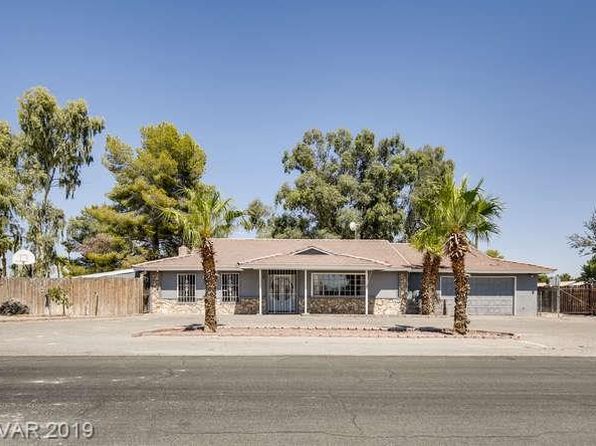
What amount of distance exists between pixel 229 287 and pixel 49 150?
1842cm

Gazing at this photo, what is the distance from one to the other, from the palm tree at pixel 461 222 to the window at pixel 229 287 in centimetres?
1502

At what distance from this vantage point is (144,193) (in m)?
46.0

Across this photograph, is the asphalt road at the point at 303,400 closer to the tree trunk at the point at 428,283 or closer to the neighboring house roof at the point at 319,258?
the neighboring house roof at the point at 319,258

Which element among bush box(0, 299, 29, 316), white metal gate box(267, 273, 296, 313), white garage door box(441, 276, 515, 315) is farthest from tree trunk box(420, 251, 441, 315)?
bush box(0, 299, 29, 316)

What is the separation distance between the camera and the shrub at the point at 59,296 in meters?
32.9

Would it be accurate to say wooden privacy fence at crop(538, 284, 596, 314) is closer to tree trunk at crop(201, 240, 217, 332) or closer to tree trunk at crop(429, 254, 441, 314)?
tree trunk at crop(429, 254, 441, 314)

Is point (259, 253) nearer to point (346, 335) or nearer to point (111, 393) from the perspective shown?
point (346, 335)

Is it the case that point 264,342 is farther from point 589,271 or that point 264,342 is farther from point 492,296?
point 589,271

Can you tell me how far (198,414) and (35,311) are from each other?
2710 centimetres

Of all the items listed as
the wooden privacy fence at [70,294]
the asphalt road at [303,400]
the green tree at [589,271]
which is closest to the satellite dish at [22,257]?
the wooden privacy fence at [70,294]

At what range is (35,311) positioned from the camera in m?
33.3

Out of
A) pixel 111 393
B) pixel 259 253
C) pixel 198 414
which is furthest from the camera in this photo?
pixel 259 253

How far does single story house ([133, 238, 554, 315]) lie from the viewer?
3541cm

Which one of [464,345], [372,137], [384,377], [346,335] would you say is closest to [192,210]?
[346,335]
